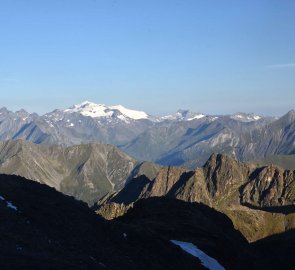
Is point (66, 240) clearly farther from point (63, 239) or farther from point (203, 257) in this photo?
point (203, 257)

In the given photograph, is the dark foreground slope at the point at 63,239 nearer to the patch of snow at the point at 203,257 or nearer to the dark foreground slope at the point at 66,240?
the dark foreground slope at the point at 66,240

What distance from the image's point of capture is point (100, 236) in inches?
2362

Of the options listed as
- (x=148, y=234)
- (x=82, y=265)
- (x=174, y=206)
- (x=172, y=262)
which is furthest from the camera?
(x=174, y=206)

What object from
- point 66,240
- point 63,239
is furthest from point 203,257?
point 63,239

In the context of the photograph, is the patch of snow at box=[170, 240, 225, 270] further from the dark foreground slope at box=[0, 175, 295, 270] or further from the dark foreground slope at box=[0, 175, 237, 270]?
the dark foreground slope at box=[0, 175, 237, 270]

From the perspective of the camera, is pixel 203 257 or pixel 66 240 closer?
pixel 66 240

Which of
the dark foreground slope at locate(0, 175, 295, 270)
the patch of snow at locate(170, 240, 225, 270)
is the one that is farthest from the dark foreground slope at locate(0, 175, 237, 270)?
the patch of snow at locate(170, 240, 225, 270)

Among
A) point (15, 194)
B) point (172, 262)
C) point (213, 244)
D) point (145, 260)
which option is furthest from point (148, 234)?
point (213, 244)

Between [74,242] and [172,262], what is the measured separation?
50.4ft

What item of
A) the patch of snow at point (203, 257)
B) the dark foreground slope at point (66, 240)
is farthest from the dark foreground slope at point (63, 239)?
the patch of snow at point (203, 257)

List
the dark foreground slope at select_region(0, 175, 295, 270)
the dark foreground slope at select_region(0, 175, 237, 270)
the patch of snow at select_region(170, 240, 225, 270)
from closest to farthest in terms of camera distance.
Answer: the dark foreground slope at select_region(0, 175, 237, 270), the dark foreground slope at select_region(0, 175, 295, 270), the patch of snow at select_region(170, 240, 225, 270)

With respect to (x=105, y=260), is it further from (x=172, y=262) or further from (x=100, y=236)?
(x=172, y=262)

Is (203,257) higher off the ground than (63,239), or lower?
lower

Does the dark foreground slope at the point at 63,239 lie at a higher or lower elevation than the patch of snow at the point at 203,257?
higher
